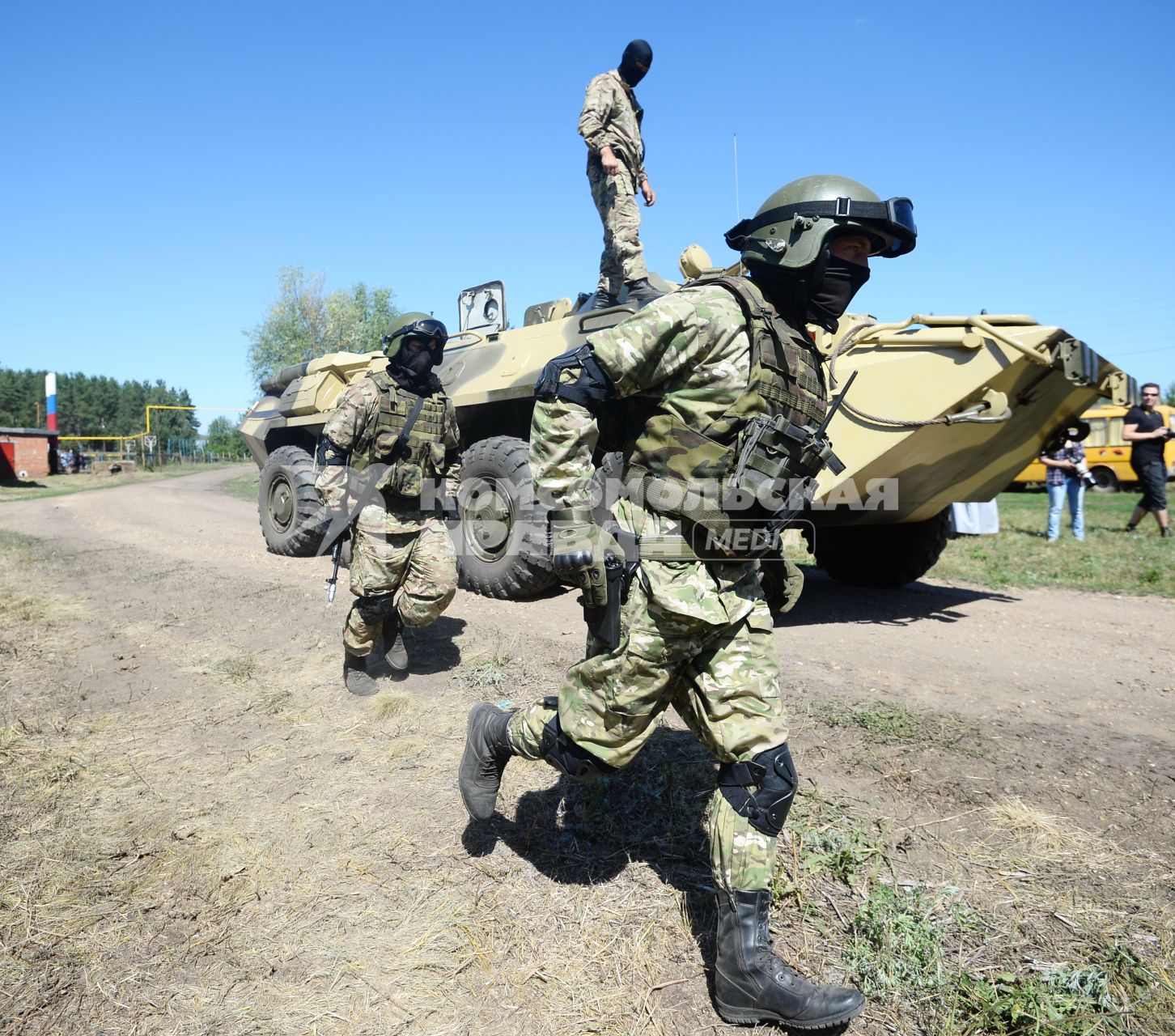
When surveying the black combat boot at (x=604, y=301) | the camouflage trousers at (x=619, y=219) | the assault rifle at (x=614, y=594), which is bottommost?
the assault rifle at (x=614, y=594)

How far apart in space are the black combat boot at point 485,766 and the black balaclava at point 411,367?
2370 millimetres

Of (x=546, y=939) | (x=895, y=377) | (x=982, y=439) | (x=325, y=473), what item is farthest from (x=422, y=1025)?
(x=982, y=439)

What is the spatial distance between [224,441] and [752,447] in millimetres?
62382

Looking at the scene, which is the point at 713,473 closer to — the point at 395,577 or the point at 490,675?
the point at 490,675

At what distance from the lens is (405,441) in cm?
454

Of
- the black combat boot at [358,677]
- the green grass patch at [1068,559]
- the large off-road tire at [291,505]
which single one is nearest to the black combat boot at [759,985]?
the black combat boot at [358,677]

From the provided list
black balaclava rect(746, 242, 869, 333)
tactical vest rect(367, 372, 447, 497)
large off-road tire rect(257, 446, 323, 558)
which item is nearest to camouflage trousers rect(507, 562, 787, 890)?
black balaclava rect(746, 242, 869, 333)

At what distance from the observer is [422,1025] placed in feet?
6.68

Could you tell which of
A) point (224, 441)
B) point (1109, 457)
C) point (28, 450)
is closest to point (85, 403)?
point (224, 441)

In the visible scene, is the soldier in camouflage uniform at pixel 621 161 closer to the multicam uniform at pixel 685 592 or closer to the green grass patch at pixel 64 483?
the multicam uniform at pixel 685 592

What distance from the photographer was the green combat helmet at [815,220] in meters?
2.24

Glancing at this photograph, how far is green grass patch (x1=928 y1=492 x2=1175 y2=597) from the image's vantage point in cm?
763

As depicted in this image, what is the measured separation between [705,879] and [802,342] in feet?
5.10

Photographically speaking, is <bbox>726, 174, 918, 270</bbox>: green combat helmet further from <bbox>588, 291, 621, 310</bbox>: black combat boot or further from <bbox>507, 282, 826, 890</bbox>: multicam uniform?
<bbox>588, 291, 621, 310</bbox>: black combat boot
